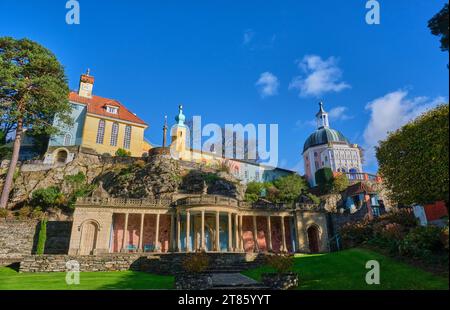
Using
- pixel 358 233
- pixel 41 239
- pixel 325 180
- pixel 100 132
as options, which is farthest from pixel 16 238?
pixel 325 180

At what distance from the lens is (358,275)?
13633 mm

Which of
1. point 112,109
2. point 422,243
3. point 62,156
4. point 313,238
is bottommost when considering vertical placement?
point 422,243

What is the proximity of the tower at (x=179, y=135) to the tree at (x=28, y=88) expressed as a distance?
30.4 m

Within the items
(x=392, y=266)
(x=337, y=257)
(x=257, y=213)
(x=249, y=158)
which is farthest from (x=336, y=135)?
(x=392, y=266)

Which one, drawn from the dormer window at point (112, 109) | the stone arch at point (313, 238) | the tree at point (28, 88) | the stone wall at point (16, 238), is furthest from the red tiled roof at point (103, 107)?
the stone arch at point (313, 238)

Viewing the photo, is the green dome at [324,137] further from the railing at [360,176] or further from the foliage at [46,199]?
the foliage at [46,199]

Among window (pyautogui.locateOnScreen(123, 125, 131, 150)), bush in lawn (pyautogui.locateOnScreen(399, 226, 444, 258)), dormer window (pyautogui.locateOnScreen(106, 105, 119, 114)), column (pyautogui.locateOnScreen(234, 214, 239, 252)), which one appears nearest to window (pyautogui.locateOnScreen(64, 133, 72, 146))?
dormer window (pyautogui.locateOnScreen(106, 105, 119, 114))

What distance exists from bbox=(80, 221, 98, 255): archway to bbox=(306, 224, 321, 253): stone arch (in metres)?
24.4

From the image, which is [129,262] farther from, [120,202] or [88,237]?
[120,202]

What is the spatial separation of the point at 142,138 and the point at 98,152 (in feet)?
27.5

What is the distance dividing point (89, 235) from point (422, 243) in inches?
1148

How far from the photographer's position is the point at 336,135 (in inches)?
2682
